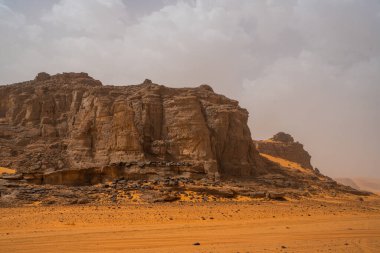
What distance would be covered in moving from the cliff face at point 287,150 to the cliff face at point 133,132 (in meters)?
19.3

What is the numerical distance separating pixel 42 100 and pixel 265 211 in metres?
34.6

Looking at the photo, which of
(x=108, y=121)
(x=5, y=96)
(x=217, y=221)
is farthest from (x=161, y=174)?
(x=5, y=96)

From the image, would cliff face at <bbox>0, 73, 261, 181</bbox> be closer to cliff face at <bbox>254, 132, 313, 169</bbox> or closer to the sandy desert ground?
the sandy desert ground

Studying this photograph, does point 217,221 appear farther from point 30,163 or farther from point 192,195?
point 30,163

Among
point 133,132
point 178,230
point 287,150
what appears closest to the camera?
point 178,230

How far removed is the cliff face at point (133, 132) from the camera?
36.0 m

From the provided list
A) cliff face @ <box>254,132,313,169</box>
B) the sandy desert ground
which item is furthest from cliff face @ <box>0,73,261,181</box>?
cliff face @ <box>254,132,313,169</box>

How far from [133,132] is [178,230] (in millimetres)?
22545

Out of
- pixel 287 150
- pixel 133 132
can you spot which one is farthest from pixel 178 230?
pixel 287 150

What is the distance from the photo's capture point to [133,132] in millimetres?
36000

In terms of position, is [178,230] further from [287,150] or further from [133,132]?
[287,150]

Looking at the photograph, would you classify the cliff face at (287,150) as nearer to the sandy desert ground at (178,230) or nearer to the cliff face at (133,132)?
the cliff face at (133,132)

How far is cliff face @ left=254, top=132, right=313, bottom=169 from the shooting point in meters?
63.0

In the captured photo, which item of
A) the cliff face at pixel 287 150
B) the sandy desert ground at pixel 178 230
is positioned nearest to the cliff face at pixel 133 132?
the sandy desert ground at pixel 178 230
